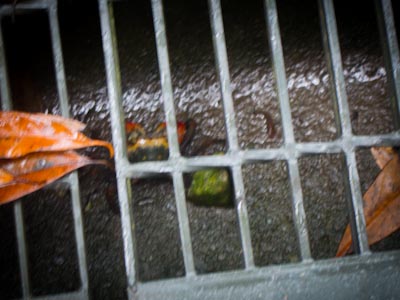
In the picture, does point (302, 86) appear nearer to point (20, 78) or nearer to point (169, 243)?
point (169, 243)

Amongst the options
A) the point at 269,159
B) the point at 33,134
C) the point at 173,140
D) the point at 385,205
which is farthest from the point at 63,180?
the point at 385,205

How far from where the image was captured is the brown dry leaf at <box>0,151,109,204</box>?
1.11 m

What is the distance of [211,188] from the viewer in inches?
51.3

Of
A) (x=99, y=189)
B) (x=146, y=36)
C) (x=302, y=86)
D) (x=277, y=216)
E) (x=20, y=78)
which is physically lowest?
(x=277, y=216)

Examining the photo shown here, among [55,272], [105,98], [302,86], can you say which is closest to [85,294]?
[55,272]

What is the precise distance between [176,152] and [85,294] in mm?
456

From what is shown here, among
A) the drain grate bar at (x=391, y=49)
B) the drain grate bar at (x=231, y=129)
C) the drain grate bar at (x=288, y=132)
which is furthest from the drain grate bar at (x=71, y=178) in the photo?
the drain grate bar at (x=391, y=49)

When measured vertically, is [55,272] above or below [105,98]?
below

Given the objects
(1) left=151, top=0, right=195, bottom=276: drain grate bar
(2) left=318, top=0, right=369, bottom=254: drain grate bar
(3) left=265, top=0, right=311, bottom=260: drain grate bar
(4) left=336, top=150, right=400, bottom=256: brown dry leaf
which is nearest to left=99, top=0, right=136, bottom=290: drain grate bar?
(1) left=151, top=0, right=195, bottom=276: drain grate bar

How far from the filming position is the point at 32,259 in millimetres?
1323

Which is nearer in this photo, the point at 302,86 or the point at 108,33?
the point at 108,33

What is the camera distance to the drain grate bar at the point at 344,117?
1.05 m

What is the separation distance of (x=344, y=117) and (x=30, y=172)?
87 centimetres

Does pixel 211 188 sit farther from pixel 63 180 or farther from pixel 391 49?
pixel 391 49
